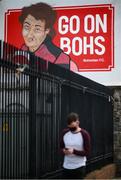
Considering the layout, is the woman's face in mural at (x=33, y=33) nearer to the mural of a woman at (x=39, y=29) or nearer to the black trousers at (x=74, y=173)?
the mural of a woman at (x=39, y=29)

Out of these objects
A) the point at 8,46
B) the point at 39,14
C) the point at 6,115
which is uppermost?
the point at 39,14

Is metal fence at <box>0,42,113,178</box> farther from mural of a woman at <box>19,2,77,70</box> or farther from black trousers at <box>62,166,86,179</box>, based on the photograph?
mural of a woman at <box>19,2,77,70</box>

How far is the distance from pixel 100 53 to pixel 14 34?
3.72m

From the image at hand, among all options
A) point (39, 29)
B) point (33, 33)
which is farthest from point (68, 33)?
point (33, 33)

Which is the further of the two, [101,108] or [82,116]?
[101,108]

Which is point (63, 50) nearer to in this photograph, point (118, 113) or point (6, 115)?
point (118, 113)

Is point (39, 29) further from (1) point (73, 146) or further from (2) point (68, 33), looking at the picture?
(1) point (73, 146)

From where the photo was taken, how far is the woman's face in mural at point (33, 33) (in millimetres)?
23859

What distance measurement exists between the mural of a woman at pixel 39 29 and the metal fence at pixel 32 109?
31.4 ft

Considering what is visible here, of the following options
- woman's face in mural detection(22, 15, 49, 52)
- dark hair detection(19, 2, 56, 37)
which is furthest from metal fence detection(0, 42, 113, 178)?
woman's face in mural detection(22, 15, 49, 52)

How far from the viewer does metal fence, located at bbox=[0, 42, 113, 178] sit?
8977 mm

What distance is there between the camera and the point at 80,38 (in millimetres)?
22953

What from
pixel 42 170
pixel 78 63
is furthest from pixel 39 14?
pixel 42 170

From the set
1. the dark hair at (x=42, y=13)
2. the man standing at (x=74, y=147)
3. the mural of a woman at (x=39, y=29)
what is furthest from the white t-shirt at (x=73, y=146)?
the dark hair at (x=42, y=13)
